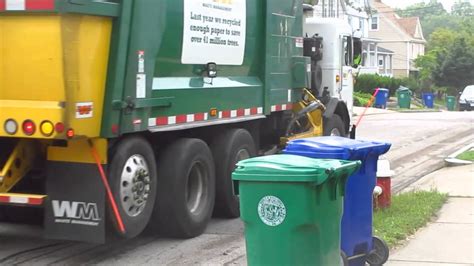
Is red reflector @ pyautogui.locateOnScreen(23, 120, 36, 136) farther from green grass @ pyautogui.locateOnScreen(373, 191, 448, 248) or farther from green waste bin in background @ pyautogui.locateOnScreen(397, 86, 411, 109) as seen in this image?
green waste bin in background @ pyautogui.locateOnScreen(397, 86, 411, 109)

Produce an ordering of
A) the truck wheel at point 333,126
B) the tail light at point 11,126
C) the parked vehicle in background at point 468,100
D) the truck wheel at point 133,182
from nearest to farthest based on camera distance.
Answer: the tail light at point 11,126
the truck wheel at point 133,182
the truck wheel at point 333,126
the parked vehicle in background at point 468,100

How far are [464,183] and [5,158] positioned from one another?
732 centimetres

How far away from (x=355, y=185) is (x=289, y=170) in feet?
4.82

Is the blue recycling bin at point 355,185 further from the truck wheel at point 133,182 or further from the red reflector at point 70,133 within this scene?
the red reflector at point 70,133

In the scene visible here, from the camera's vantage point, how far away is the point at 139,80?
21.4 ft

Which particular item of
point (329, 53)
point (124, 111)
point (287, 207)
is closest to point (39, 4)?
point (124, 111)

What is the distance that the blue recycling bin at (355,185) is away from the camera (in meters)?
5.54

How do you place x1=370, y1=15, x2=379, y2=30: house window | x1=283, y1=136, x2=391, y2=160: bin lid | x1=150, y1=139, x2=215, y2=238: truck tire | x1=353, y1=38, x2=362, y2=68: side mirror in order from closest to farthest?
1. x1=283, y1=136, x2=391, y2=160: bin lid
2. x1=150, y1=139, x2=215, y2=238: truck tire
3. x1=353, y1=38, x2=362, y2=68: side mirror
4. x1=370, y1=15, x2=379, y2=30: house window

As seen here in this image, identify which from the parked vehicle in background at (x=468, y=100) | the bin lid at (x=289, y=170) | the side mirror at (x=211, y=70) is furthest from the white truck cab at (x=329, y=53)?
the parked vehicle in background at (x=468, y=100)

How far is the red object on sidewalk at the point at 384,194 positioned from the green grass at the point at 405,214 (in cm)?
8

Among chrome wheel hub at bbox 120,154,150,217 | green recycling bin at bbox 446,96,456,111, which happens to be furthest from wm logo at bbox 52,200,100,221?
green recycling bin at bbox 446,96,456,111

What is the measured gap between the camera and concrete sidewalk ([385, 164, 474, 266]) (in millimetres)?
6562

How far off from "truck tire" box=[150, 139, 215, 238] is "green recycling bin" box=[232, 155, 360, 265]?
2.67m

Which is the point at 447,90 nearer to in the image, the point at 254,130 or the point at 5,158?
the point at 254,130
